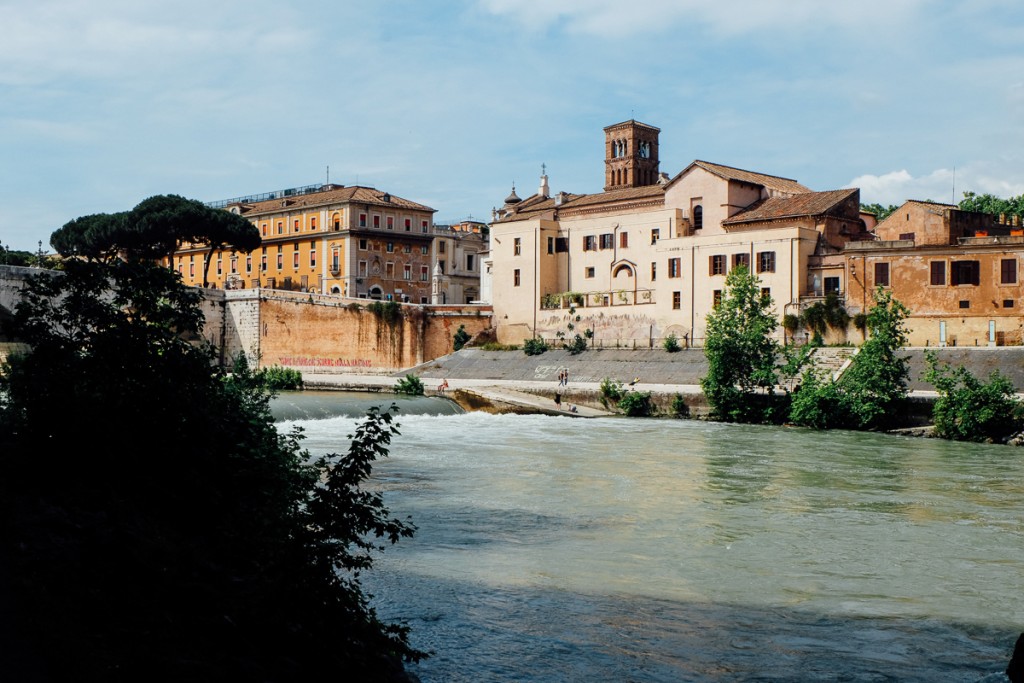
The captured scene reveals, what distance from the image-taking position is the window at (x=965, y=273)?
35.5 metres

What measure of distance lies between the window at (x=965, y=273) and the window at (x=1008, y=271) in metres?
0.69

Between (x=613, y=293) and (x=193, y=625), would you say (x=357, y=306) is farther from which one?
(x=193, y=625)

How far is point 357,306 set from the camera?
5059 cm

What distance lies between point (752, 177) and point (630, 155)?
18.7 metres

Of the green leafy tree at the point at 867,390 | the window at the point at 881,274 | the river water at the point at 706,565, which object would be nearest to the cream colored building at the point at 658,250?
the window at the point at 881,274

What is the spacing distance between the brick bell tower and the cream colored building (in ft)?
35.5

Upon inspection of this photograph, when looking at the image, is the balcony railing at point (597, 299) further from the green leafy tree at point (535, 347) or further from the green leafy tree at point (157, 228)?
the green leafy tree at point (157, 228)

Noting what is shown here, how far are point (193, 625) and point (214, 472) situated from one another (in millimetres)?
2090

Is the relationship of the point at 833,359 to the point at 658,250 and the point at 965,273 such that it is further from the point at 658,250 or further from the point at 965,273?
the point at 658,250

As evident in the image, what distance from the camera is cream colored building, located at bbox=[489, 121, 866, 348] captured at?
40125mm

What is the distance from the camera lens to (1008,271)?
34938mm

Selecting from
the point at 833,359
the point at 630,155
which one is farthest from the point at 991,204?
the point at 833,359

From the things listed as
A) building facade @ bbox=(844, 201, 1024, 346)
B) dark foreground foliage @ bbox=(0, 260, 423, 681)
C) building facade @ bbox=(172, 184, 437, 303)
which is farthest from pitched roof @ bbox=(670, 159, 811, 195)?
dark foreground foliage @ bbox=(0, 260, 423, 681)

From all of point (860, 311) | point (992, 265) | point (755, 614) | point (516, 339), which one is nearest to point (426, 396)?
point (516, 339)
